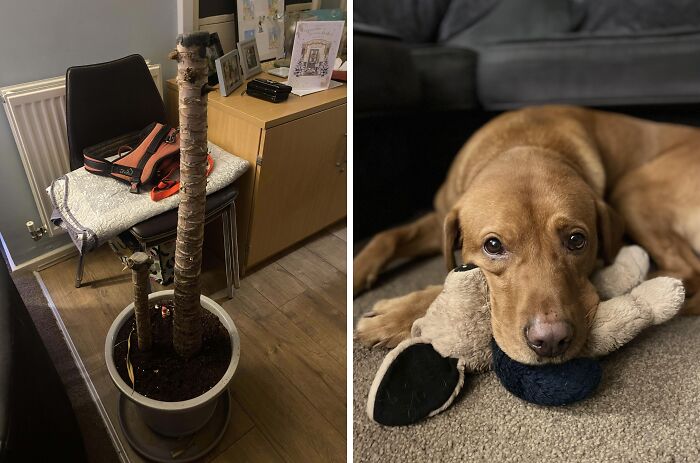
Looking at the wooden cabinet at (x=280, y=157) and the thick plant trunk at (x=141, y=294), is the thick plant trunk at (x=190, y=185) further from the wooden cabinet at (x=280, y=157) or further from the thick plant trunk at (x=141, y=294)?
the wooden cabinet at (x=280, y=157)

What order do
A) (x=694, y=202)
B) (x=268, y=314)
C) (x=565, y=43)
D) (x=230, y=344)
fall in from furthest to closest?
1. (x=268, y=314)
2. (x=230, y=344)
3. (x=565, y=43)
4. (x=694, y=202)

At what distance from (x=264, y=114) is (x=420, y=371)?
101cm

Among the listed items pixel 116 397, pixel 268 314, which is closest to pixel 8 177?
pixel 116 397

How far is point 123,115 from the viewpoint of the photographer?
1.57 meters

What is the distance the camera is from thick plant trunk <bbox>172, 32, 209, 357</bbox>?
0.82 m

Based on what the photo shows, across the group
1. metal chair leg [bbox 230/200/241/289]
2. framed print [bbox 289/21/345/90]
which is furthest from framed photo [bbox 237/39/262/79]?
metal chair leg [bbox 230/200/241/289]

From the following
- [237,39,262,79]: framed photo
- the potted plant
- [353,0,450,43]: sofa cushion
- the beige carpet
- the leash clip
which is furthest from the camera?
[237,39,262,79]: framed photo

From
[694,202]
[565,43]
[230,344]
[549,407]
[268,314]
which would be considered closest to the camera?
[549,407]

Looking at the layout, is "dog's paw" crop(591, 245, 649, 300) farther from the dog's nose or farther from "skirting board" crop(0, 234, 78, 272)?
"skirting board" crop(0, 234, 78, 272)

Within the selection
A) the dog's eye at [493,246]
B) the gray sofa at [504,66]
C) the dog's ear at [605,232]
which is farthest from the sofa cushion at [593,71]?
the dog's eye at [493,246]

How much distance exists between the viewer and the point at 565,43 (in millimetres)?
1117

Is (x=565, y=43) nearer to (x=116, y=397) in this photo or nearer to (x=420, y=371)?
(x=420, y=371)

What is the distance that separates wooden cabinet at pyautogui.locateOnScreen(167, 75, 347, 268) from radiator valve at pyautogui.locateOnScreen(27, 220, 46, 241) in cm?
53

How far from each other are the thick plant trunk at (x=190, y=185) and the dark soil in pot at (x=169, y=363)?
0.10 ft
